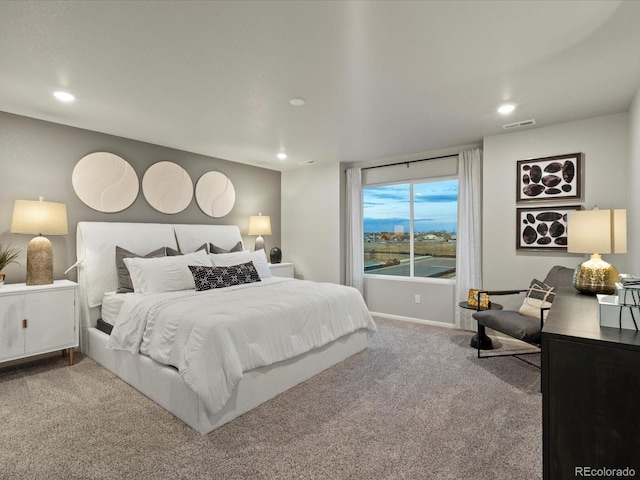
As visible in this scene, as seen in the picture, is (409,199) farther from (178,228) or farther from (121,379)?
(121,379)

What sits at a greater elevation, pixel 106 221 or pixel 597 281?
pixel 106 221

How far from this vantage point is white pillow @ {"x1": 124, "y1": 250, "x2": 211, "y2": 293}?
11.3 ft

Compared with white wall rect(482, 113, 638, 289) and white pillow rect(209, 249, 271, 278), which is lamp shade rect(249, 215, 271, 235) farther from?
white wall rect(482, 113, 638, 289)

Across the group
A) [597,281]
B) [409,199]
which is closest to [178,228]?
[409,199]

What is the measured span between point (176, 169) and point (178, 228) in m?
0.83

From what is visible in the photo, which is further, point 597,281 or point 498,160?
point 498,160

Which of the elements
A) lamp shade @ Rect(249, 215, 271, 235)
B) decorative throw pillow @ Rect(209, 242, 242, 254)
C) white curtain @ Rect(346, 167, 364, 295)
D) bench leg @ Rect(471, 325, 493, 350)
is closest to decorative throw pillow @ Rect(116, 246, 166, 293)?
decorative throw pillow @ Rect(209, 242, 242, 254)

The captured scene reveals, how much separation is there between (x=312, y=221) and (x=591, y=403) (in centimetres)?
478

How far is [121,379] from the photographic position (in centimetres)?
302

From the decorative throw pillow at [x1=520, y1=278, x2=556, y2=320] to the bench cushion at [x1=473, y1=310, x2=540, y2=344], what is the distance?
7 cm

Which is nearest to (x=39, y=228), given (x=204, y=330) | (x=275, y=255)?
(x=204, y=330)

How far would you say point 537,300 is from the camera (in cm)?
328

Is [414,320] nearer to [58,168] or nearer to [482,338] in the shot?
[482,338]

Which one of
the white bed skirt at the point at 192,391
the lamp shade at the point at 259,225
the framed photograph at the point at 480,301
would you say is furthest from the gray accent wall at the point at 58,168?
the framed photograph at the point at 480,301
